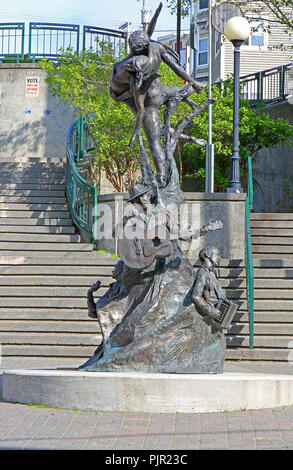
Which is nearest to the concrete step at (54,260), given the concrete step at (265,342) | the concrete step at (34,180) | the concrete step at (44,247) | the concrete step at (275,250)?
the concrete step at (44,247)

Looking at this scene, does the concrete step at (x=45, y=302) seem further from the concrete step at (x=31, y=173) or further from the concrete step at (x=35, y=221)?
the concrete step at (x=31, y=173)

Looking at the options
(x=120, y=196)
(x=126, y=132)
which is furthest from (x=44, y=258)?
(x=126, y=132)

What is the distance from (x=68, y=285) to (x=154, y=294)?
5.21 m

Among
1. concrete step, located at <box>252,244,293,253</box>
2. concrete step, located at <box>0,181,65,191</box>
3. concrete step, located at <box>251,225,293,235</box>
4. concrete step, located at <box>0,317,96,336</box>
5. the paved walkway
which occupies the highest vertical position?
concrete step, located at <box>0,181,65,191</box>

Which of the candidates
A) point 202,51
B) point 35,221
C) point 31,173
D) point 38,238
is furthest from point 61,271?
point 202,51

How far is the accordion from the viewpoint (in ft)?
26.7

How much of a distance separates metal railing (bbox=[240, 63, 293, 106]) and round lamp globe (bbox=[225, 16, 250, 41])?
8633mm

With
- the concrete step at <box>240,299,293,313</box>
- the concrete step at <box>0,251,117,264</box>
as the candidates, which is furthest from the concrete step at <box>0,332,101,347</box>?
the concrete step at <box>240,299,293,313</box>

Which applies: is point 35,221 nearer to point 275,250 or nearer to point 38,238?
point 38,238

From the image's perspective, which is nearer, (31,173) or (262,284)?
(262,284)

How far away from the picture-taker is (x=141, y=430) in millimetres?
6801

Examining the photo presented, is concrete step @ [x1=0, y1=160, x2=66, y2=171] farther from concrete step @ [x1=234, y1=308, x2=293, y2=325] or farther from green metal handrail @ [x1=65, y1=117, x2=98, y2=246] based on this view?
concrete step @ [x1=234, y1=308, x2=293, y2=325]

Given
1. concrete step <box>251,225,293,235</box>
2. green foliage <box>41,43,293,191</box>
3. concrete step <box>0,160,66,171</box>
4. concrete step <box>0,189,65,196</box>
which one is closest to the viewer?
concrete step <box>251,225,293,235</box>

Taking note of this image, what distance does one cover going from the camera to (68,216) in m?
16.8
